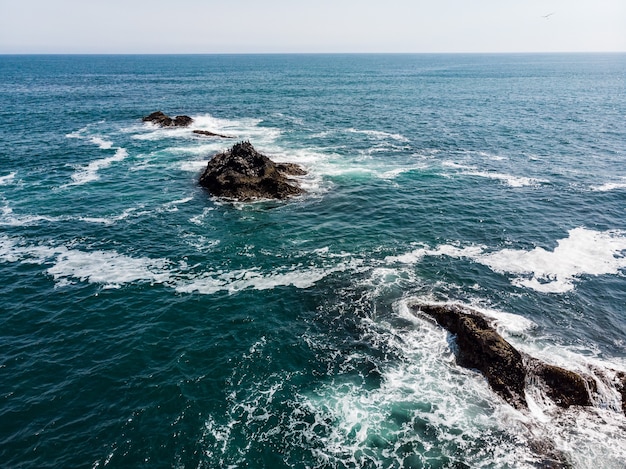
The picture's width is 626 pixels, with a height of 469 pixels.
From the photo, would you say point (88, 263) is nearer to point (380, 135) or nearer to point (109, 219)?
point (109, 219)

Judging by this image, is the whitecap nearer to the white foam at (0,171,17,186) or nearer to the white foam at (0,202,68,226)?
the white foam at (0,202,68,226)

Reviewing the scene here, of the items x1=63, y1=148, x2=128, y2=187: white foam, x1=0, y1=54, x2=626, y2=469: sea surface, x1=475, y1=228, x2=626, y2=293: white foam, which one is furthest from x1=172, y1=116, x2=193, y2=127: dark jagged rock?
x1=475, y1=228, x2=626, y2=293: white foam

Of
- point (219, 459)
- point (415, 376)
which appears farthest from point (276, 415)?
point (415, 376)

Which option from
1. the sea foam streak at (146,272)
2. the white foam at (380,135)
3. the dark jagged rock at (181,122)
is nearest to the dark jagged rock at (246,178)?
the sea foam streak at (146,272)

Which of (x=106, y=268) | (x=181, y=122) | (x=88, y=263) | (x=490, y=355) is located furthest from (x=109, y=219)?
(x=181, y=122)

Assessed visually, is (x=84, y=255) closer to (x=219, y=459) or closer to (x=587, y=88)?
(x=219, y=459)

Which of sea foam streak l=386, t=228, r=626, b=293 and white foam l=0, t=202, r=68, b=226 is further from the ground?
white foam l=0, t=202, r=68, b=226
